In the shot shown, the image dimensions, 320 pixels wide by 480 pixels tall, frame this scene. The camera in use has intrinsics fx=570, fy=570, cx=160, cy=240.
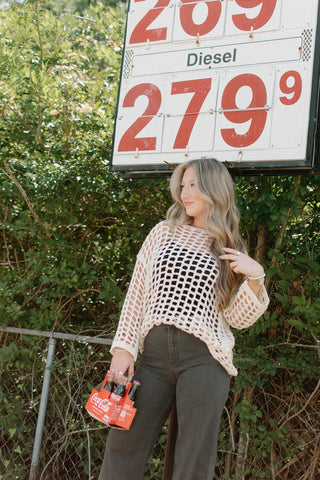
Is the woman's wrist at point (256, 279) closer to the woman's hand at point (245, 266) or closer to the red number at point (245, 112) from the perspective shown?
the woman's hand at point (245, 266)

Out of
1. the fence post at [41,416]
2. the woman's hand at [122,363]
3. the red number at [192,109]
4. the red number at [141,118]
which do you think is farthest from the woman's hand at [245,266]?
the fence post at [41,416]

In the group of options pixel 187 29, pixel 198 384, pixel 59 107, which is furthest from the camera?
pixel 59 107

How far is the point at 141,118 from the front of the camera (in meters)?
3.43

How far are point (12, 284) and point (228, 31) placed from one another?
244 centimetres

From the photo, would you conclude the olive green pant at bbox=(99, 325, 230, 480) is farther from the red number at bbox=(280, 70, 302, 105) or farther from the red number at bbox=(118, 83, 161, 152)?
the red number at bbox=(280, 70, 302, 105)

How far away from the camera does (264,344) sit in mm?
3607

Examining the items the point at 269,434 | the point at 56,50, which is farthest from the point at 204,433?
the point at 56,50

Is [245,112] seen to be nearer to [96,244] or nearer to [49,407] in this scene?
[96,244]

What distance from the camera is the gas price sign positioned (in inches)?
119

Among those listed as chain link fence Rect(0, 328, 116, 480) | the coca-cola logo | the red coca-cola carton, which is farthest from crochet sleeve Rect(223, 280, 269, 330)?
chain link fence Rect(0, 328, 116, 480)

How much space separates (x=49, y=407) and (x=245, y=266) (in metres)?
2.39

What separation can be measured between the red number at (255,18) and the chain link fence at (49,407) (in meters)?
2.14

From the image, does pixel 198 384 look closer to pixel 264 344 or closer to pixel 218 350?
pixel 218 350

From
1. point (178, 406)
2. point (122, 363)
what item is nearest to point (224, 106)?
point (122, 363)
